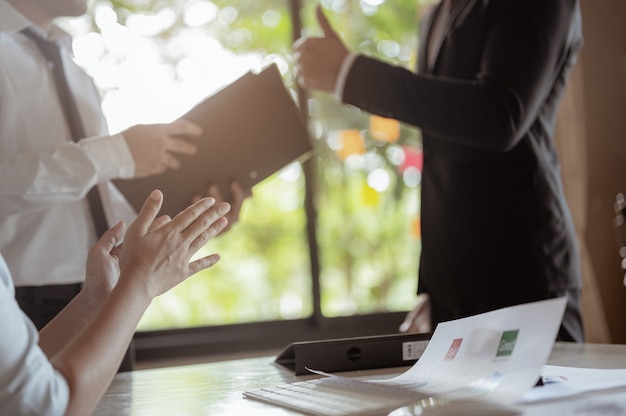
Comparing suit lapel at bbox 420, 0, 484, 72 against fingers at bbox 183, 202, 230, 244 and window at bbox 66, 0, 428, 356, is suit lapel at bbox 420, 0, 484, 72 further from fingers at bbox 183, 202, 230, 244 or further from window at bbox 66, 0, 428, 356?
window at bbox 66, 0, 428, 356

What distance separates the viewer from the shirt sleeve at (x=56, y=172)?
184 cm

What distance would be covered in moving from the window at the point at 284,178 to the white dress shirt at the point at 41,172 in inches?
39.6

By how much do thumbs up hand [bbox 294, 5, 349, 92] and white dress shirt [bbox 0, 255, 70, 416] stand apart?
117 cm

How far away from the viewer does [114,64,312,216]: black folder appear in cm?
205

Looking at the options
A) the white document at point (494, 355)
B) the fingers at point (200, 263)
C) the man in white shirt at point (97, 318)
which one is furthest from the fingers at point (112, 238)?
the white document at point (494, 355)

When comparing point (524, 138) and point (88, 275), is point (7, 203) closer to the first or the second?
point (88, 275)

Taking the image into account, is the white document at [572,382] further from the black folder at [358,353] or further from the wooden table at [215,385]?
the black folder at [358,353]

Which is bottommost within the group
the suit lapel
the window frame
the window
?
the window frame

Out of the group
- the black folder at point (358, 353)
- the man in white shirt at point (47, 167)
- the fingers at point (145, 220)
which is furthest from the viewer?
the man in white shirt at point (47, 167)

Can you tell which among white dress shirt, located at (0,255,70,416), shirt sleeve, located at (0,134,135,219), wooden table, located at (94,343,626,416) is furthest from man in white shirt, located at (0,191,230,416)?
shirt sleeve, located at (0,134,135,219)

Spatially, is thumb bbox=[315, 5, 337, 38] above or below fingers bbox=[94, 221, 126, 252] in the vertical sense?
above

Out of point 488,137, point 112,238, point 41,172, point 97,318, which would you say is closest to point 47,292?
point 41,172

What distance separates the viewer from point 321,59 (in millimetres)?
1940

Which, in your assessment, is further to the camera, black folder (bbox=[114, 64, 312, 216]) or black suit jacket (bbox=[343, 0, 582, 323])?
black folder (bbox=[114, 64, 312, 216])
